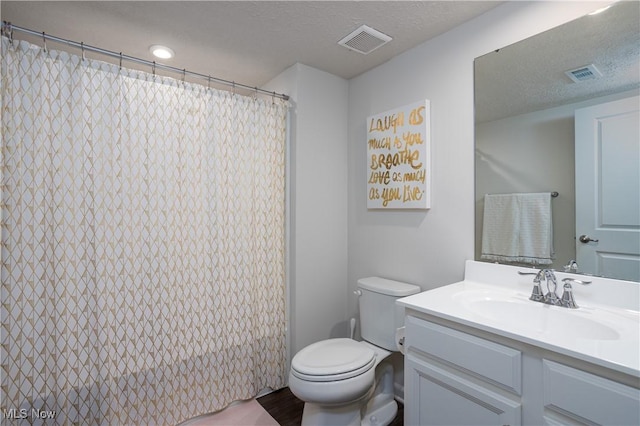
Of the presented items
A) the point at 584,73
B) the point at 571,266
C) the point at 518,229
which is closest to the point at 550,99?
the point at 584,73

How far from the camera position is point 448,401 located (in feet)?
3.78

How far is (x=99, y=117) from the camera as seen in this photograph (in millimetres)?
1518

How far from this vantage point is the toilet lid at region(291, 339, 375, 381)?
1.49m

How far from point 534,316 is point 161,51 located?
2.48 m

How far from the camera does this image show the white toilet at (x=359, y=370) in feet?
4.87

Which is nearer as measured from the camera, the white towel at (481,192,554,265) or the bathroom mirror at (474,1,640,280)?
the bathroom mirror at (474,1,640,280)

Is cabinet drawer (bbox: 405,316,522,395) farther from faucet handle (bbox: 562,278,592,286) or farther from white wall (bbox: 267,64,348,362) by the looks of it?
white wall (bbox: 267,64,348,362)

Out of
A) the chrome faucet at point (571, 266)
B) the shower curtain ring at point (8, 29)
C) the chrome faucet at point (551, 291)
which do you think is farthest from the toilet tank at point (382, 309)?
the shower curtain ring at point (8, 29)

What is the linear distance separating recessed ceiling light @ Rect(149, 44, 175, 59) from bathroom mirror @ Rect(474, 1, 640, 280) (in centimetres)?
185

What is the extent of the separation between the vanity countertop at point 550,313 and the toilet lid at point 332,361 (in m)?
0.49

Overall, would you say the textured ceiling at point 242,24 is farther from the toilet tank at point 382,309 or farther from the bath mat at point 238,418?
the bath mat at point 238,418

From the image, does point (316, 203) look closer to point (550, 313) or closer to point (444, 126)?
Result: point (444, 126)

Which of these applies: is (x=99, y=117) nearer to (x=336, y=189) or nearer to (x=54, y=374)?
(x=54, y=374)

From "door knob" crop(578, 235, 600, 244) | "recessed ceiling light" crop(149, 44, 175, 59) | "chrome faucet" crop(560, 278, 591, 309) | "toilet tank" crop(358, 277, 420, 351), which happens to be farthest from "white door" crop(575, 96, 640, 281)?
"recessed ceiling light" crop(149, 44, 175, 59)
